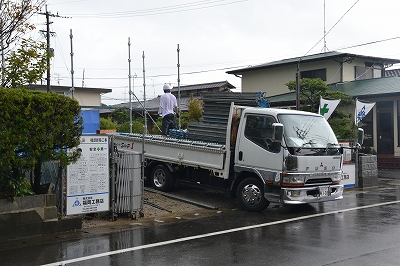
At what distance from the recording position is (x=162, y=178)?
44.1 feet

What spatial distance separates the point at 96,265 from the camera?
675 centimetres

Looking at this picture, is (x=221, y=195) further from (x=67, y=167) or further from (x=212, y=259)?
(x=212, y=259)

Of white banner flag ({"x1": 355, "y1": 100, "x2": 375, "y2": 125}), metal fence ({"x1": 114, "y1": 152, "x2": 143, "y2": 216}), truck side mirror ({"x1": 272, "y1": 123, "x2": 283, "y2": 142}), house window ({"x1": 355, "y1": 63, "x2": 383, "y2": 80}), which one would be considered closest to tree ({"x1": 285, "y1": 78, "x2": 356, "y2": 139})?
white banner flag ({"x1": 355, "y1": 100, "x2": 375, "y2": 125})

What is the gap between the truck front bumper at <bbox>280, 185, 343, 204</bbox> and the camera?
10609 millimetres

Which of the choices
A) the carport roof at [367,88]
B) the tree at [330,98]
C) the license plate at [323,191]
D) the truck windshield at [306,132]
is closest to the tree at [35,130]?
the truck windshield at [306,132]

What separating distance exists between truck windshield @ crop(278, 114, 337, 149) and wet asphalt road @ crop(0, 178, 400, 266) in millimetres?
1702

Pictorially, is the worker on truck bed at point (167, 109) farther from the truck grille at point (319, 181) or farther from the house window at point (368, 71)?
Result: the house window at point (368, 71)

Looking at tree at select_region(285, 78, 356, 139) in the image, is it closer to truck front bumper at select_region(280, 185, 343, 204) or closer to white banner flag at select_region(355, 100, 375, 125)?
white banner flag at select_region(355, 100, 375, 125)

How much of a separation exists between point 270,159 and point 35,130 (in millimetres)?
5359

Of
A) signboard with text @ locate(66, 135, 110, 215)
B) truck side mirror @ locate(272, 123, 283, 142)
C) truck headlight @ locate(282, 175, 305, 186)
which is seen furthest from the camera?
truck headlight @ locate(282, 175, 305, 186)

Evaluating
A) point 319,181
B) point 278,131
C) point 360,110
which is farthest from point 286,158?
point 360,110

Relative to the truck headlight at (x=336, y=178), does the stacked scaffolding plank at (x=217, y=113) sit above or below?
above

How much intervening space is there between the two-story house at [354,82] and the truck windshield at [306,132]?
875 centimetres

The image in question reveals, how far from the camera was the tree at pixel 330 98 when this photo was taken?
62.3ft
